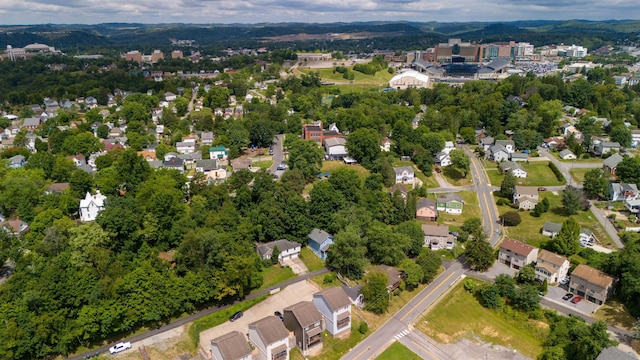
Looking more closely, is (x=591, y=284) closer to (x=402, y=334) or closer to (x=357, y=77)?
(x=402, y=334)

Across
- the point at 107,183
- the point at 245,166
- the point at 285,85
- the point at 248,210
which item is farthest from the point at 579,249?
the point at 285,85

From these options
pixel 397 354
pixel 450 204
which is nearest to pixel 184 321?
pixel 397 354

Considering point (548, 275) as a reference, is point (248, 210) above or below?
above

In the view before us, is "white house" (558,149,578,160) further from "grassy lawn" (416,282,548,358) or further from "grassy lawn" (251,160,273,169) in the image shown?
"grassy lawn" (251,160,273,169)

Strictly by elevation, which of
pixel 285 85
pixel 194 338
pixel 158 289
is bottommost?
pixel 194 338

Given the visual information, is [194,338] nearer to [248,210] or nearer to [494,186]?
[248,210]

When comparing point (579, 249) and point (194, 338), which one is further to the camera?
point (579, 249)

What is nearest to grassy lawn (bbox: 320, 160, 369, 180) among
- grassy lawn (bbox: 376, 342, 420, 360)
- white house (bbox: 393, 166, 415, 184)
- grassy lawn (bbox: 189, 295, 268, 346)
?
white house (bbox: 393, 166, 415, 184)
